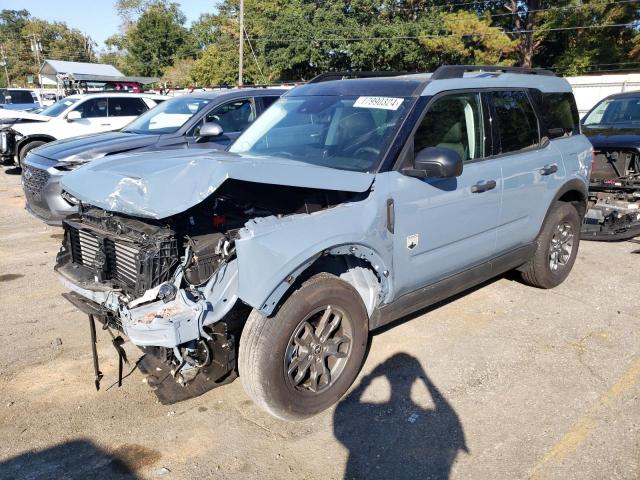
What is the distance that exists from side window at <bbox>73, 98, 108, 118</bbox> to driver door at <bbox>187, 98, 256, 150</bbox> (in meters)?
5.77

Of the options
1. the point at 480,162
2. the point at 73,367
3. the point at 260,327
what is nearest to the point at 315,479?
the point at 260,327

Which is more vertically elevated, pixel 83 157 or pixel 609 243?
pixel 83 157

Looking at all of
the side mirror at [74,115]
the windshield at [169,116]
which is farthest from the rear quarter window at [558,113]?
the side mirror at [74,115]

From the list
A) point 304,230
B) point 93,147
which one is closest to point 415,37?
point 93,147

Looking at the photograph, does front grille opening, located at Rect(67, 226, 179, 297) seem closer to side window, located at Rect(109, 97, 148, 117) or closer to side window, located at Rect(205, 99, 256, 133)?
side window, located at Rect(205, 99, 256, 133)

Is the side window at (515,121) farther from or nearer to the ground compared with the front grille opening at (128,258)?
farther from the ground

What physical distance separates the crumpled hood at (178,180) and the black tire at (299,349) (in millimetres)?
612

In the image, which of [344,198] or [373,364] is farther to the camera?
[373,364]

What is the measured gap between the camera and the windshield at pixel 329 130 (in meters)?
3.47

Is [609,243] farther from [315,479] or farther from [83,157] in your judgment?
[83,157]

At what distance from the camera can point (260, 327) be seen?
286 centimetres

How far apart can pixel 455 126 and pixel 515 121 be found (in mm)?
848

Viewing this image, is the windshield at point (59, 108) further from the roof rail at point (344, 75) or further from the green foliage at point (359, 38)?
the green foliage at point (359, 38)

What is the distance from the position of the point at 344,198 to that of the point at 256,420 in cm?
146
